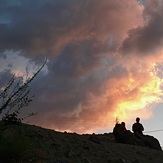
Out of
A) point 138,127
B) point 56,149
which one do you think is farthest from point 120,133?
point 56,149

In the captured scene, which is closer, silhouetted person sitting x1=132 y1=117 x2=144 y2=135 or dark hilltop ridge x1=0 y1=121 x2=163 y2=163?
dark hilltop ridge x1=0 y1=121 x2=163 y2=163

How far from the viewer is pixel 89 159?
16.9 meters

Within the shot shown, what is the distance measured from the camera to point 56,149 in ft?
56.0

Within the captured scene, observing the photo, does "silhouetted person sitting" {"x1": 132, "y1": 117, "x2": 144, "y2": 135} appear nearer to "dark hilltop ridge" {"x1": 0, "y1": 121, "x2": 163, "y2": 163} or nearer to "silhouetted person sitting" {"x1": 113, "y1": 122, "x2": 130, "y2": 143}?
"silhouetted person sitting" {"x1": 113, "y1": 122, "x2": 130, "y2": 143}

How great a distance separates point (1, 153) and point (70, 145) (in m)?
4.46

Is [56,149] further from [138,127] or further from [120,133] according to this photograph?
[138,127]

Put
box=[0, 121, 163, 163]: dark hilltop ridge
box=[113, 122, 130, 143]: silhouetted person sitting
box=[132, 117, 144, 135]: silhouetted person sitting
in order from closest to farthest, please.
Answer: box=[0, 121, 163, 163]: dark hilltop ridge, box=[113, 122, 130, 143]: silhouetted person sitting, box=[132, 117, 144, 135]: silhouetted person sitting

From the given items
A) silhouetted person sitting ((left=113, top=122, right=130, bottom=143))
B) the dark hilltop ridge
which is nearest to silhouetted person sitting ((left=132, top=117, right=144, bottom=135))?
silhouetted person sitting ((left=113, top=122, right=130, bottom=143))

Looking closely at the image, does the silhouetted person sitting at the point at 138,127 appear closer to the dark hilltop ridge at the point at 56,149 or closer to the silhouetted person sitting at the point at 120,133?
the silhouetted person sitting at the point at 120,133

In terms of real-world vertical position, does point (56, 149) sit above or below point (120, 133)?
below

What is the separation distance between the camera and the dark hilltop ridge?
14.9 meters

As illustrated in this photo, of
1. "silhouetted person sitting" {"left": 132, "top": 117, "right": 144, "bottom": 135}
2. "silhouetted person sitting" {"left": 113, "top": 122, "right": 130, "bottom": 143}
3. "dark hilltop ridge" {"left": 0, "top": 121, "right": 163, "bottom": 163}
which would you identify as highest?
"silhouetted person sitting" {"left": 132, "top": 117, "right": 144, "bottom": 135}

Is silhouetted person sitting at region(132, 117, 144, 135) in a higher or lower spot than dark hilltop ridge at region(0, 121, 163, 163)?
higher

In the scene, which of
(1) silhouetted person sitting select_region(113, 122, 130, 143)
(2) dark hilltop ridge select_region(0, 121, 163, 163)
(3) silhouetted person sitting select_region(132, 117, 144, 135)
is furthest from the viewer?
(3) silhouetted person sitting select_region(132, 117, 144, 135)
